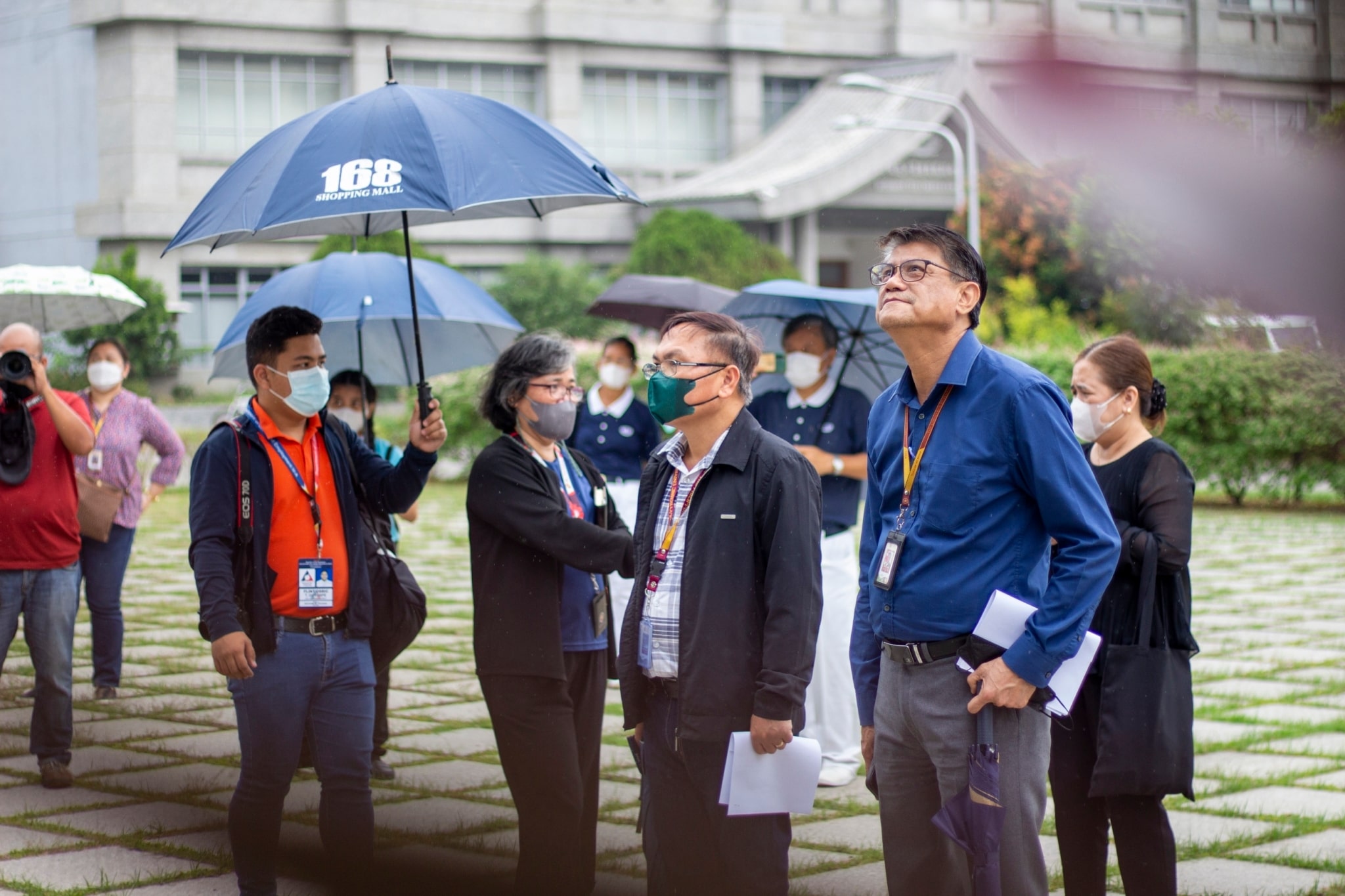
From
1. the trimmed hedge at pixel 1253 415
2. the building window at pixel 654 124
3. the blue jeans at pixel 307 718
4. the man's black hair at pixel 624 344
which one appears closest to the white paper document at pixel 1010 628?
the trimmed hedge at pixel 1253 415

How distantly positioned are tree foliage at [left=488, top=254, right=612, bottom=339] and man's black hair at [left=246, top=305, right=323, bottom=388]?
28.4m

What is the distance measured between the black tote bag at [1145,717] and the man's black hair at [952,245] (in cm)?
108

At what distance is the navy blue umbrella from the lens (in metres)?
4.45

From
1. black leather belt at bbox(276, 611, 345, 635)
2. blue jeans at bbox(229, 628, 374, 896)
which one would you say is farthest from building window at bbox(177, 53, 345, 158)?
blue jeans at bbox(229, 628, 374, 896)

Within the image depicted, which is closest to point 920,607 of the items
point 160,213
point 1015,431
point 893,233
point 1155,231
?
point 1015,431

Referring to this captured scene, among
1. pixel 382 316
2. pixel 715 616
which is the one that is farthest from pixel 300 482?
pixel 382 316

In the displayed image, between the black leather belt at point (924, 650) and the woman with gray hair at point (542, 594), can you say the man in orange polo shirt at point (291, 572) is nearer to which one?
the woman with gray hair at point (542, 594)

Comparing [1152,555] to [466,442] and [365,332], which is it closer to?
[365,332]

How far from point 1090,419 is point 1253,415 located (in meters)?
0.43

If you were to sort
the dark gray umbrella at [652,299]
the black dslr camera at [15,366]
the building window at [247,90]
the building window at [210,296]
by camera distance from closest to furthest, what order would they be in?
1. the building window at [247,90]
2. the black dslr camera at [15,366]
3. the dark gray umbrella at [652,299]
4. the building window at [210,296]

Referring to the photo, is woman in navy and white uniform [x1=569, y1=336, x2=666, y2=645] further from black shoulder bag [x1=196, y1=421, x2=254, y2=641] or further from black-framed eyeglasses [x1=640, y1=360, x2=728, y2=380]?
black-framed eyeglasses [x1=640, y1=360, x2=728, y2=380]

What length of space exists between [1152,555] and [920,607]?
40.0 inches

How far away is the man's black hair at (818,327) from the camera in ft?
22.6

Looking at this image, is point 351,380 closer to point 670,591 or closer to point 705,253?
point 670,591
